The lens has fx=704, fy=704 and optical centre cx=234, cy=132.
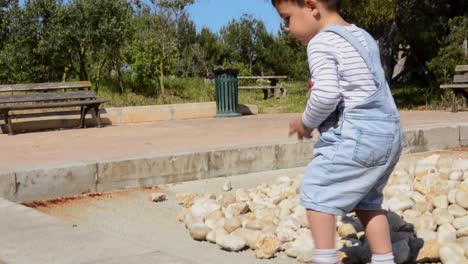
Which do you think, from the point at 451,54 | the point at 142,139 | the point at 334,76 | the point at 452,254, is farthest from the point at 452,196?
the point at 451,54

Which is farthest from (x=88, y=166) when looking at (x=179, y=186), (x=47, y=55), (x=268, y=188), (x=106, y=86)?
(x=106, y=86)

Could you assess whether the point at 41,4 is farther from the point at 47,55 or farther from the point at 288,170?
the point at 288,170

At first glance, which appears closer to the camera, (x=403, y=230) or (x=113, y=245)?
(x=113, y=245)

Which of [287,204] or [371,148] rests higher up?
[371,148]

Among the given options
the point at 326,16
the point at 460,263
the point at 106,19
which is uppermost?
the point at 106,19

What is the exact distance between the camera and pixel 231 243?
4215mm

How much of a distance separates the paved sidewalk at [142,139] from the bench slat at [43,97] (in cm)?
64

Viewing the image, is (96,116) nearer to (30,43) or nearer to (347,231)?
(30,43)

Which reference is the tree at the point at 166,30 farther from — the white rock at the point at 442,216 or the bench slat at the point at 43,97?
the white rock at the point at 442,216

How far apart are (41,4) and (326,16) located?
1349 centimetres

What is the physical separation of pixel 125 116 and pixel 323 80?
34.7ft

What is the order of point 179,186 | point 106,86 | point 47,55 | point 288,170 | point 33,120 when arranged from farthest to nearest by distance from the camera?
1. point 106,86
2. point 47,55
3. point 33,120
4. point 288,170
5. point 179,186

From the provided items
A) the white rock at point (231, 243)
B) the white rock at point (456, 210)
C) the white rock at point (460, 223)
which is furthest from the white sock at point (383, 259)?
the white rock at point (456, 210)

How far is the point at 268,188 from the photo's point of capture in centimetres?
573
